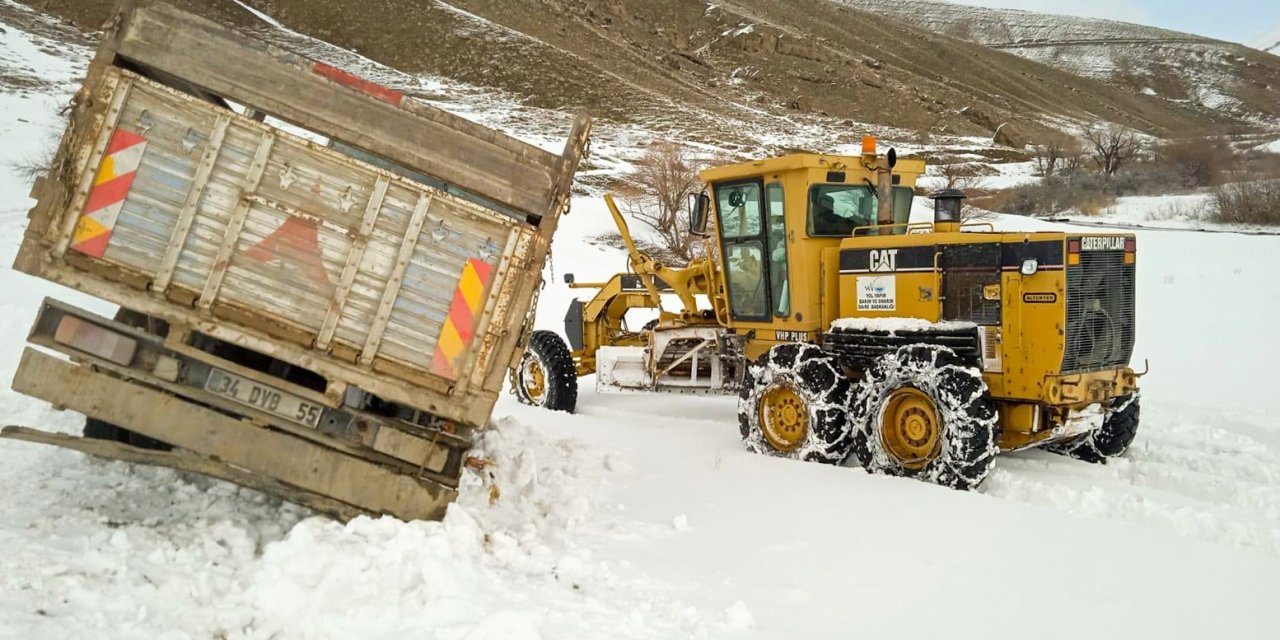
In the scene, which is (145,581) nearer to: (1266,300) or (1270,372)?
(1270,372)

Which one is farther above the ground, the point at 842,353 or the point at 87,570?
the point at 842,353

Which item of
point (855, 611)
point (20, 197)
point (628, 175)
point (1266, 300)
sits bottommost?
point (855, 611)

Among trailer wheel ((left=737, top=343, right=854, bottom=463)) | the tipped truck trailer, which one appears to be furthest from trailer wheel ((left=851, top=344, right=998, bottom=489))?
the tipped truck trailer

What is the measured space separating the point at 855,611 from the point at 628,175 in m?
28.2

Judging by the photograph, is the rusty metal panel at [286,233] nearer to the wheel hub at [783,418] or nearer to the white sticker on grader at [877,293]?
the wheel hub at [783,418]

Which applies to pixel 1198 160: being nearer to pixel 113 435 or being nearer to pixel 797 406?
pixel 797 406

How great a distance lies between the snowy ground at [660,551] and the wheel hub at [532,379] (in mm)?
3219

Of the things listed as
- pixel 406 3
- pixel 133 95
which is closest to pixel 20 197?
pixel 133 95

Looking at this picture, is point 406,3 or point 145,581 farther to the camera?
point 406,3

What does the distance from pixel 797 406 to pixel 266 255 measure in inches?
192

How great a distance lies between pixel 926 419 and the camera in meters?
7.21

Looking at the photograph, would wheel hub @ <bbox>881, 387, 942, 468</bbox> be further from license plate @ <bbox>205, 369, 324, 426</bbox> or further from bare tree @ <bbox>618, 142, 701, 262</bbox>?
bare tree @ <bbox>618, 142, 701, 262</bbox>

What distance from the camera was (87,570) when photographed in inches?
162

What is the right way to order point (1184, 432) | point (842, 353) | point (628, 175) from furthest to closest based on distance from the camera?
point (628, 175)
point (1184, 432)
point (842, 353)
